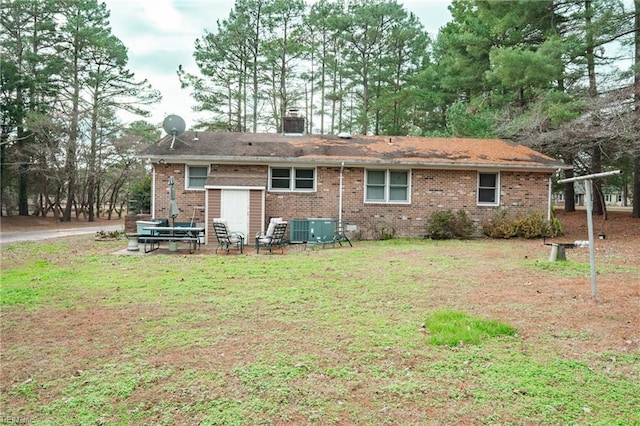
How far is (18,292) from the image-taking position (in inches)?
248

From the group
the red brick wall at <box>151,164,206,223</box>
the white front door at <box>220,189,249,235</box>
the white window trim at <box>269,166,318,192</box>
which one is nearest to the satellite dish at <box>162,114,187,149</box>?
the red brick wall at <box>151,164,206,223</box>

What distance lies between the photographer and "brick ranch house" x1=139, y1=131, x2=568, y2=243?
45.6 feet

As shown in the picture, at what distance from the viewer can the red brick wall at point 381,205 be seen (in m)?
14.0

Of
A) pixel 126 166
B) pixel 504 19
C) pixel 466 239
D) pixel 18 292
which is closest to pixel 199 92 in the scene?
pixel 126 166

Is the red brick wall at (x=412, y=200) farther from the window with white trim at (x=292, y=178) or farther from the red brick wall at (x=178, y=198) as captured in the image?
the red brick wall at (x=178, y=198)

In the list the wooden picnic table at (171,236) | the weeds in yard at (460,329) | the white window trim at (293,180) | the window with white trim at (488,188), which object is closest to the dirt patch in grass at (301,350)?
the weeds in yard at (460,329)

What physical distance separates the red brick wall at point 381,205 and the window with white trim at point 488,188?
0.61 ft

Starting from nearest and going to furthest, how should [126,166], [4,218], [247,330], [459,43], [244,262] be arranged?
[247,330], [244,262], [459,43], [4,218], [126,166]

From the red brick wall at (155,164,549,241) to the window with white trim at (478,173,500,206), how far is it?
7.4 inches

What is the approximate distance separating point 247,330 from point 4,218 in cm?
2812

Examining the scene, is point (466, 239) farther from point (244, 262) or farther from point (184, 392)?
point (184, 392)

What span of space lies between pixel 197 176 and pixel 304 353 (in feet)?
37.7

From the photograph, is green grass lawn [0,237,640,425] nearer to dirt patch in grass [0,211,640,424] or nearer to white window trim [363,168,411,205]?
dirt patch in grass [0,211,640,424]

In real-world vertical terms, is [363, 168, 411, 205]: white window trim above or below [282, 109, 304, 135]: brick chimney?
below
